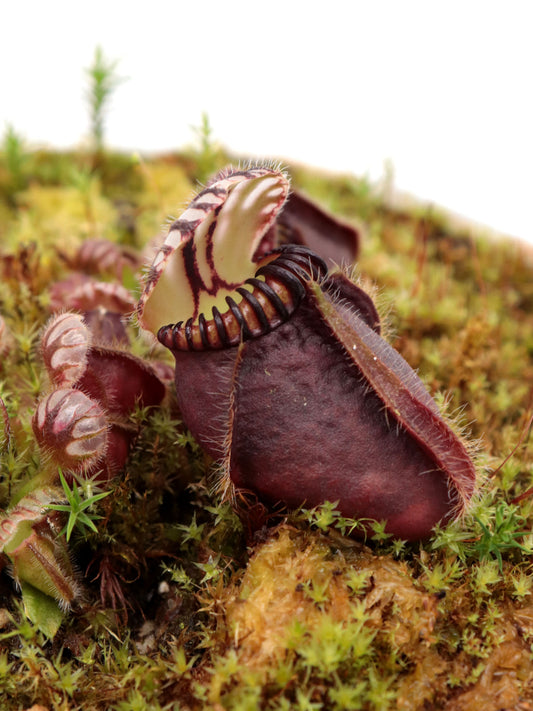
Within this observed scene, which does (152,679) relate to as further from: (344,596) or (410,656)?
(410,656)

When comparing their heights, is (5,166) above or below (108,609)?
above

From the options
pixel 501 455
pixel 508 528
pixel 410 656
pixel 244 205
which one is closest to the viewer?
pixel 410 656

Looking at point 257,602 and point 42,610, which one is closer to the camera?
point 257,602

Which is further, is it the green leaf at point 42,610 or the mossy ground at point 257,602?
the green leaf at point 42,610

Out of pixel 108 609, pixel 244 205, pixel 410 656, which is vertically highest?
pixel 244 205

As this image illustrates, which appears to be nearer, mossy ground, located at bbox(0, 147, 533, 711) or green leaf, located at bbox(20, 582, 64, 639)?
mossy ground, located at bbox(0, 147, 533, 711)

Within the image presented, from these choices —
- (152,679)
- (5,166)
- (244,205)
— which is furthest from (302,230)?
(5,166)

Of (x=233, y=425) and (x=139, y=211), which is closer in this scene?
(x=233, y=425)

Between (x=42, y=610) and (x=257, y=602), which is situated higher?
(x=257, y=602)
